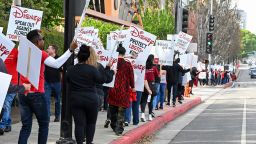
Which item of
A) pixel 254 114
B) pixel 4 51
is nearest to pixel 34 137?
pixel 4 51

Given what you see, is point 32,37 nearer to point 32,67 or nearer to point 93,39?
point 32,67

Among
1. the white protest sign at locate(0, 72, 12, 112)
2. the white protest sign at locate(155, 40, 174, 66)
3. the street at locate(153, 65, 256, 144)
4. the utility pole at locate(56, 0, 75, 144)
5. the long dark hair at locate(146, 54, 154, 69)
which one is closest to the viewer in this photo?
the white protest sign at locate(0, 72, 12, 112)

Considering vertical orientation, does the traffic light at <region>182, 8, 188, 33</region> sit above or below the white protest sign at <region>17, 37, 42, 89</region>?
above

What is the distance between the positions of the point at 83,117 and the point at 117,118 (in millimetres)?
2838

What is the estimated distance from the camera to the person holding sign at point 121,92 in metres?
12.2

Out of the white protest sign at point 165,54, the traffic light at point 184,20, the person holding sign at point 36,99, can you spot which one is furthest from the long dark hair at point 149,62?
the traffic light at point 184,20

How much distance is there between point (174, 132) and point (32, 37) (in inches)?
288

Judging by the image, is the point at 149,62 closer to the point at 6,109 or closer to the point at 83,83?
the point at 6,109

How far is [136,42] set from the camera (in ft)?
48.3

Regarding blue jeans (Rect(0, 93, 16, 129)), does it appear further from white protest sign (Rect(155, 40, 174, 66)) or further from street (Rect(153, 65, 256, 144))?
white protest sign (Rect(155, 40, 174, 66))

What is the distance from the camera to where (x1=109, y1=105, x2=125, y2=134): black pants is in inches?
483

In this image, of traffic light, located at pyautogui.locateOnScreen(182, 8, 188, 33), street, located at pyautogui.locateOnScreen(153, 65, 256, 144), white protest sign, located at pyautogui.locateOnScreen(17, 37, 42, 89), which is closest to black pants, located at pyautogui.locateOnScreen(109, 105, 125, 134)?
street, located at pyautogui.locateOnScreen(153, 65, 256, 144)

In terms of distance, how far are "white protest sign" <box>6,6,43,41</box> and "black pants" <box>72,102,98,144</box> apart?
2.90 m

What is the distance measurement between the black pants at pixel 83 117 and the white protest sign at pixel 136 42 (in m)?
4.98
